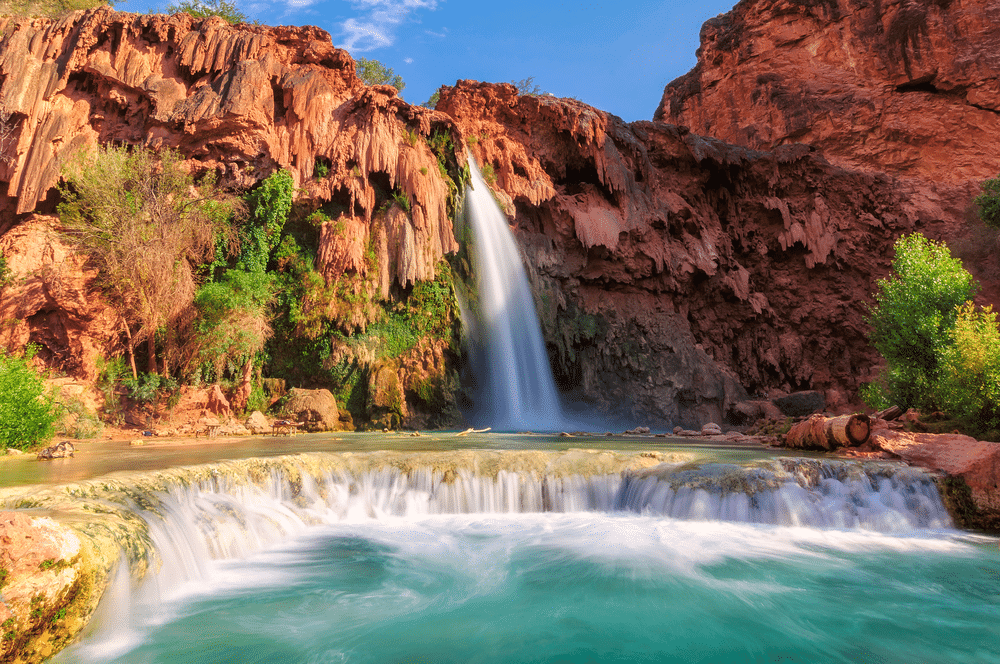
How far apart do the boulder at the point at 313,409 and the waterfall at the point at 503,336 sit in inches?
217

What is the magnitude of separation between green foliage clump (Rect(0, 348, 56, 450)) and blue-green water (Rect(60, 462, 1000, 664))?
4.18 m

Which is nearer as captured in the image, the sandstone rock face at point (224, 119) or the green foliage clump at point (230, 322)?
the green foliage clump at point (230, 322)

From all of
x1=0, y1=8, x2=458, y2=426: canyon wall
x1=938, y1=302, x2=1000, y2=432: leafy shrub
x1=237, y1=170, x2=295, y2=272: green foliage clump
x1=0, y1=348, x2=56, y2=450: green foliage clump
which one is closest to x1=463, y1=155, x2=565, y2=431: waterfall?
x1=0, y1=8, x2=458, y2=426: canyon wall

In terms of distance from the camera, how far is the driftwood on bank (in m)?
9.88

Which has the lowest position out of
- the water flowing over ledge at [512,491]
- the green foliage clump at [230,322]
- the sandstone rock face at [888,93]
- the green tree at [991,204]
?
the water flowing over ledge at [512,491]

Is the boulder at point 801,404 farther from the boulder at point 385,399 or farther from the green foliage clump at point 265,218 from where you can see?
the green foliage clump at point 265,218

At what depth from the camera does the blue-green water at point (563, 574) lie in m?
3.86

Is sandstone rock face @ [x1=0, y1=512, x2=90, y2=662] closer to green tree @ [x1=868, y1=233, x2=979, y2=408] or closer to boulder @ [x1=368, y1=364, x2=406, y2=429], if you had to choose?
boulder @ [x1=368, y1=364, x2=406, y2=429]

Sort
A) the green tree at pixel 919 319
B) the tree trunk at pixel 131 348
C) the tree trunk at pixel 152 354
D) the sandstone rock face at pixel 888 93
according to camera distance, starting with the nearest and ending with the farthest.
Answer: the green tree at pixel 919 319, the tree trunk at pixel 131 348, the tree trunk at pixel 152 354, the sandstone rock face at pixel 888 93

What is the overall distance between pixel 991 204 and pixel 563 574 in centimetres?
3022

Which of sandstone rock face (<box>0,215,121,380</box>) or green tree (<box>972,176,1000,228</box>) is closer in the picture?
sandstone rock face (<box>0,215,121,380</box>)

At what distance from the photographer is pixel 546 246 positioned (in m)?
24.9

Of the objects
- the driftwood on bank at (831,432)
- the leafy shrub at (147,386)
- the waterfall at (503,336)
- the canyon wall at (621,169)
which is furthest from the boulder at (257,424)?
the driftwood on bank at (831,432)

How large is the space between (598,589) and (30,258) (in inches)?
776
